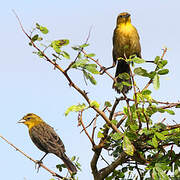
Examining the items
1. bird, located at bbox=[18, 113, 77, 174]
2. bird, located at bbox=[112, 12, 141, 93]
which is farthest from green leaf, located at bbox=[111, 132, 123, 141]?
bird, located at bbox=[112, 12, 141, 93]

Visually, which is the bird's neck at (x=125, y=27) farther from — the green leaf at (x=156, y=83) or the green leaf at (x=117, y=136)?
the green leaf at (x=117, y=136)

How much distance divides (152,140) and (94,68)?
0.76m

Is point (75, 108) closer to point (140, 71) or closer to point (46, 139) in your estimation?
point (140, 71)

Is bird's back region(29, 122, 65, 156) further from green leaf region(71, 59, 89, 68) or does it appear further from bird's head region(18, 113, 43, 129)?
green leaf region(71, 59, 89, 68)

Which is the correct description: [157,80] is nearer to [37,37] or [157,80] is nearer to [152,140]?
[152,140]

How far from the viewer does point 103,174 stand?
330 cm

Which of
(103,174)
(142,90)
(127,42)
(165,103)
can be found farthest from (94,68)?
(127,42)

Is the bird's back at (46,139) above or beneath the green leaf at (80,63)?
above

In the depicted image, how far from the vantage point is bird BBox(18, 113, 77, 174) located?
588 centimetres

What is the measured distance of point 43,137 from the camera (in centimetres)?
626

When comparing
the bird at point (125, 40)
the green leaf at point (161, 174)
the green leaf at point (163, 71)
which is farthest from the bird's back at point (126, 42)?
the green leaf at point (161, 174)

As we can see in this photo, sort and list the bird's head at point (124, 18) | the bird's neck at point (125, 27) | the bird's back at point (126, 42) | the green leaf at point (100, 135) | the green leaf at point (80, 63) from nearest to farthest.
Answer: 1. the green leaf at point (80, 63)
2. the green leaf at point (100, 135)
3. the bird's back at point (126, 42)
4. the bird's neck at point (125, 27)
5. the bird's head at point (124, 18)

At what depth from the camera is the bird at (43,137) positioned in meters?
5.88

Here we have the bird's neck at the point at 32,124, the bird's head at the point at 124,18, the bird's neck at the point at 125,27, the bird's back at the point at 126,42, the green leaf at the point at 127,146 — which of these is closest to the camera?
the green leaf at the point at 127,146
